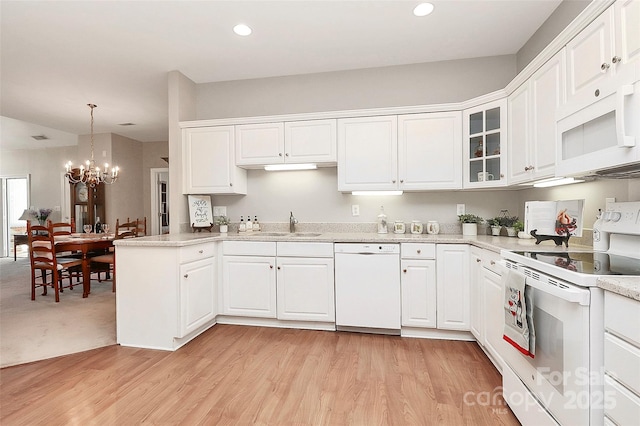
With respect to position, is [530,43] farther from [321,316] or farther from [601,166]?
[321,316]

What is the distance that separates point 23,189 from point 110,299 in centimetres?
607

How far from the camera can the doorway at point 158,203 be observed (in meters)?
6.64

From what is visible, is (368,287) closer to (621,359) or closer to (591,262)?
(591,262)

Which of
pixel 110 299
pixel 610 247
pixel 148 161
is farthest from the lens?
pixel 148 161

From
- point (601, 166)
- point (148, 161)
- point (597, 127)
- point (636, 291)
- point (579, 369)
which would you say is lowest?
point (579, 369)

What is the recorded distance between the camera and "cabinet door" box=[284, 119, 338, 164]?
305 centimetres

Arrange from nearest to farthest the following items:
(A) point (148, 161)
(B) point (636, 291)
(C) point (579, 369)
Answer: (B) point (636, 291)
(C) point (579, 369)
(A) point (148, 161)

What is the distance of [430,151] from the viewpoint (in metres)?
2.90

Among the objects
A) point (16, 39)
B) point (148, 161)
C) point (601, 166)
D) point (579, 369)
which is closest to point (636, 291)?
point (579, 369)

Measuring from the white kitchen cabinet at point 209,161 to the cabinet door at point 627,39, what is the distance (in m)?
3.00

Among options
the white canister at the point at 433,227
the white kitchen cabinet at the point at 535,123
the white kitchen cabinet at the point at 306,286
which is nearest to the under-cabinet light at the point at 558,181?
the white kitchen cabinet at the point at 535,123

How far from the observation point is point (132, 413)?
1719mm

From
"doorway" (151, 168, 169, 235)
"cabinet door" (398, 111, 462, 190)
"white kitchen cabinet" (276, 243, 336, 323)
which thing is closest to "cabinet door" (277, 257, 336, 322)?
"white kitchen cabinet" (276, 243, 336, 323)

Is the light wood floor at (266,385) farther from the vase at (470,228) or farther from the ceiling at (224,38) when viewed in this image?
the ceiling at (224,38)
